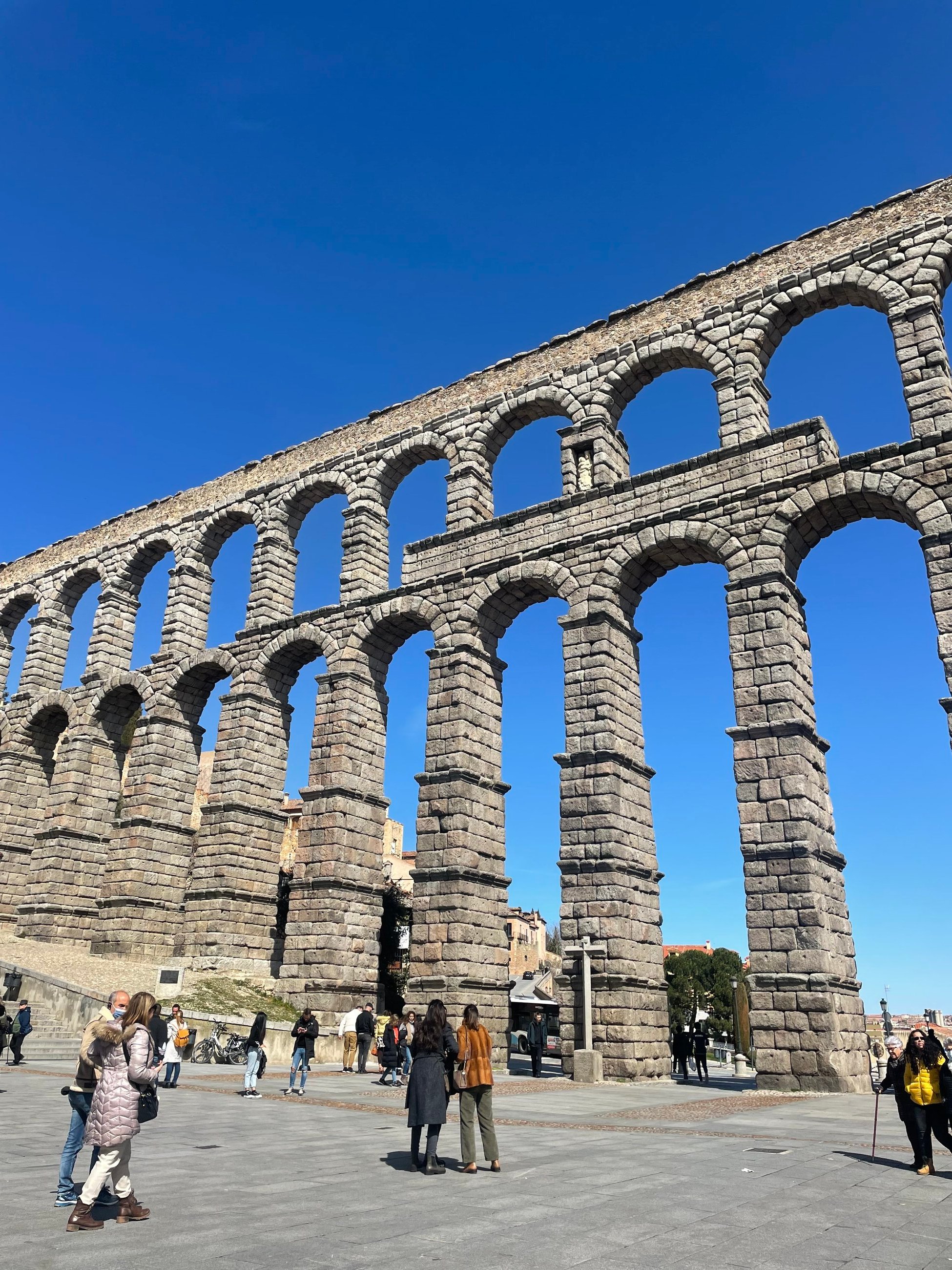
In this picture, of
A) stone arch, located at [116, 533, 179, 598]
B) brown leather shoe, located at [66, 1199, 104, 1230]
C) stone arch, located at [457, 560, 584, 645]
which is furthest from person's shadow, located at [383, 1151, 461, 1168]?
stone arch, located at [116, 533, 179, 598]

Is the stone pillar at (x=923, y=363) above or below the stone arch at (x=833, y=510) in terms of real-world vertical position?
above

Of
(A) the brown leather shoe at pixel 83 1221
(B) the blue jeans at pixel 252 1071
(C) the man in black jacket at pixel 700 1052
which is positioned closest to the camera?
(A) the brown leather shoe at pixel 83 1221

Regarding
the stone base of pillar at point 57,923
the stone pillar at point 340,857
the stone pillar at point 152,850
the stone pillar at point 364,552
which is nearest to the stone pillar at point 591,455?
the stone pillar at point 364,552

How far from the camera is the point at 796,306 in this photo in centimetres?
2161

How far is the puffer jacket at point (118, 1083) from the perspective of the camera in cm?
622

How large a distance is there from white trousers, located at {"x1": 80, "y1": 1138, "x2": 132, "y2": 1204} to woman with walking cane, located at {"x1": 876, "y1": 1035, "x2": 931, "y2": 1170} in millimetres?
6078

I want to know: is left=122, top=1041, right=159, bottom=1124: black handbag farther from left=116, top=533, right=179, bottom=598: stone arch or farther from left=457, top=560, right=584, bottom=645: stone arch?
left=116, top=533, right=179, bottom=598: stone arch

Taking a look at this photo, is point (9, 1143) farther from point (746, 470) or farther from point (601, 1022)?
point (746, 470)

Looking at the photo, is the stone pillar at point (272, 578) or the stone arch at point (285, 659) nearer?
the stone arch at point (285, 659)

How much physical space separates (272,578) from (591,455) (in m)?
11.4

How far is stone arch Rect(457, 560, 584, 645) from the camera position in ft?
73.3

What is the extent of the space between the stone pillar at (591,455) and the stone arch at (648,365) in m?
0.53

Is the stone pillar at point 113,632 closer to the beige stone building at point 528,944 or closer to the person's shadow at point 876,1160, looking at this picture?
the person's shadow at point 876,1160

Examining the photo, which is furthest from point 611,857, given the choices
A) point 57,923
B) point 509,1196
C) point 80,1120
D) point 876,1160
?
point 57,923
